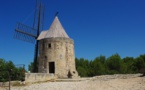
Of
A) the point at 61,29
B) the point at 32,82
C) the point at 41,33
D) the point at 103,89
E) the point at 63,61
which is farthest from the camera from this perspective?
the point at 41,33

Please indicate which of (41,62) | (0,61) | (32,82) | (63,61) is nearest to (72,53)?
(63,61)

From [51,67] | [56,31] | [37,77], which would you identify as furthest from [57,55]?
[37,77]

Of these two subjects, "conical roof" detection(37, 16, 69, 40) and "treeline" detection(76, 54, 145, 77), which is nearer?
"conical roof" detection(37, 16, 69, 40)

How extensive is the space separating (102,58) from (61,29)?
1863 cm

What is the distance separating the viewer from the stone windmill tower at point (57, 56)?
2499 cm

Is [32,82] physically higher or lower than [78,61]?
lower

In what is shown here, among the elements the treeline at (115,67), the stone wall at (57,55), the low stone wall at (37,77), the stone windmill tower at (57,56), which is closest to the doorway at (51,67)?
the stone windmill tower at (57,56)

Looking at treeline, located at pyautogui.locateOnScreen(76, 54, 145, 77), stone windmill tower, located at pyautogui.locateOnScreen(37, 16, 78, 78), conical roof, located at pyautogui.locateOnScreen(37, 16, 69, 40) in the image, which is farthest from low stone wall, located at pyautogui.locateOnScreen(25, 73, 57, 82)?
treeline, located at pyautogui.locateOnScreen(76, 54, 145, 77)

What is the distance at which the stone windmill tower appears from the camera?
25.0 metres

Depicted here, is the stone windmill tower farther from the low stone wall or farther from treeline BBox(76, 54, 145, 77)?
treeline BBox(76, 54, 145, 77)

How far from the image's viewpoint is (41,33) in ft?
97.3

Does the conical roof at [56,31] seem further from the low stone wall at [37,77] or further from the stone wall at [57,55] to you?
the low stone wall at [37,77]

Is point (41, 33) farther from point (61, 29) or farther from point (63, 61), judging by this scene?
point (63, 61)

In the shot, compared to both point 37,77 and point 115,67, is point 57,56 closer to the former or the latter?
point 37,77
